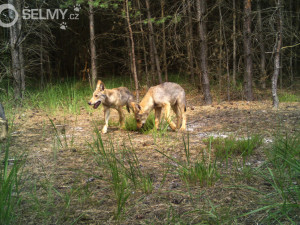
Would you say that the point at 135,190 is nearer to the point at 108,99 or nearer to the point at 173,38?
the point at 108,99

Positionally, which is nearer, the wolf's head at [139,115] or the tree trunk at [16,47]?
the wolf's head at [139,115]

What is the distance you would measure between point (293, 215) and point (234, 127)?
13.6 ft

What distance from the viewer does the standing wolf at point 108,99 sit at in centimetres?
691

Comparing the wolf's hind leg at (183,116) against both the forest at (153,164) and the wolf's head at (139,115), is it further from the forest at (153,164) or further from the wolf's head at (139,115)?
the wolf's head at (139,115)

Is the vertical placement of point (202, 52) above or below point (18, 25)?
below

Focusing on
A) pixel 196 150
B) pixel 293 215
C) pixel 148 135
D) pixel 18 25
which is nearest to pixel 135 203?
pixel 293 215

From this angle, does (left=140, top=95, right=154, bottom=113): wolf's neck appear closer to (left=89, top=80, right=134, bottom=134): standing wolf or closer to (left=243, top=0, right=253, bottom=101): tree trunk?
A: (left=89, top=80, right=134, bottom=134): standing wolf

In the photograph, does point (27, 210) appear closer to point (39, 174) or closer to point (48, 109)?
point (39, 174)

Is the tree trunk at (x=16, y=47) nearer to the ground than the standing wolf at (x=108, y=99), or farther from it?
farther from it

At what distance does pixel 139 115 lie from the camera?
6.62m

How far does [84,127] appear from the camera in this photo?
7.27 metres

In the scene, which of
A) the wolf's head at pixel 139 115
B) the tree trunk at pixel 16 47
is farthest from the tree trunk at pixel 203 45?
the tree trunk at pixel 16 47

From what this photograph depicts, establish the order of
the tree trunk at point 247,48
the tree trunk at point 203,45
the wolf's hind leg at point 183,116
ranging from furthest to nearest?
the tree trunk at point 247,48, the tree trunk at point 203,45, the wolf's hind leg at point 183,116

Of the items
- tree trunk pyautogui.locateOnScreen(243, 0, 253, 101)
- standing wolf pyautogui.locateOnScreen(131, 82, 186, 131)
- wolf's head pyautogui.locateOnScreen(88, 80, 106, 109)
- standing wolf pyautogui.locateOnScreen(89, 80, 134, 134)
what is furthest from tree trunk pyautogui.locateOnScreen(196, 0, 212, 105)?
wolf's head pyautogui.locateOnScreen(88, 80, 106, 109)
